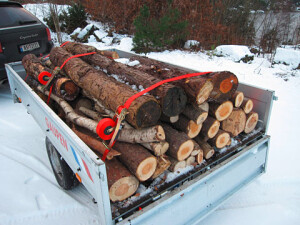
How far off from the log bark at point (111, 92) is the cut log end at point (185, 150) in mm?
338

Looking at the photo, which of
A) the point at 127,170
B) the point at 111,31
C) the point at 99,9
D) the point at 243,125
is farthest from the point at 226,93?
the point at 99,9

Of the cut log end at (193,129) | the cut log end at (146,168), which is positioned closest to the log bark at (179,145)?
the cut log end at (193,129)

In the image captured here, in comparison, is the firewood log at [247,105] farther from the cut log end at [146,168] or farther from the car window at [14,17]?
the car window at [14,17]

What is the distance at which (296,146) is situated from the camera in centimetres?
346

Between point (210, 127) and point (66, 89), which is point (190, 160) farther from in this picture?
point (66, 89)

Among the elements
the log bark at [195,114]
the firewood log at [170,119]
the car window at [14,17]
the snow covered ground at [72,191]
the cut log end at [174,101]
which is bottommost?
the snow covered ground at [72,191]

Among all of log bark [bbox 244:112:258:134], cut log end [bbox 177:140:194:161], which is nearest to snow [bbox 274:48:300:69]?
log bark [bbox 244:112:258:134]

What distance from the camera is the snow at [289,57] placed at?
6.85 m

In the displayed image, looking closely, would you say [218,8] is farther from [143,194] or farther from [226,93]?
[143,194]

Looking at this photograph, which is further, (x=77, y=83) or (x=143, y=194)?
(x=77, y=83)

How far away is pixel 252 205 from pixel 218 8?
11488mm

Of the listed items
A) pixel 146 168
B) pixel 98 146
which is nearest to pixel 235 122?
pixel 146 168

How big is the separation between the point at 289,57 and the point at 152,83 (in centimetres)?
685

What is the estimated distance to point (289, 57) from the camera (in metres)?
7.10
